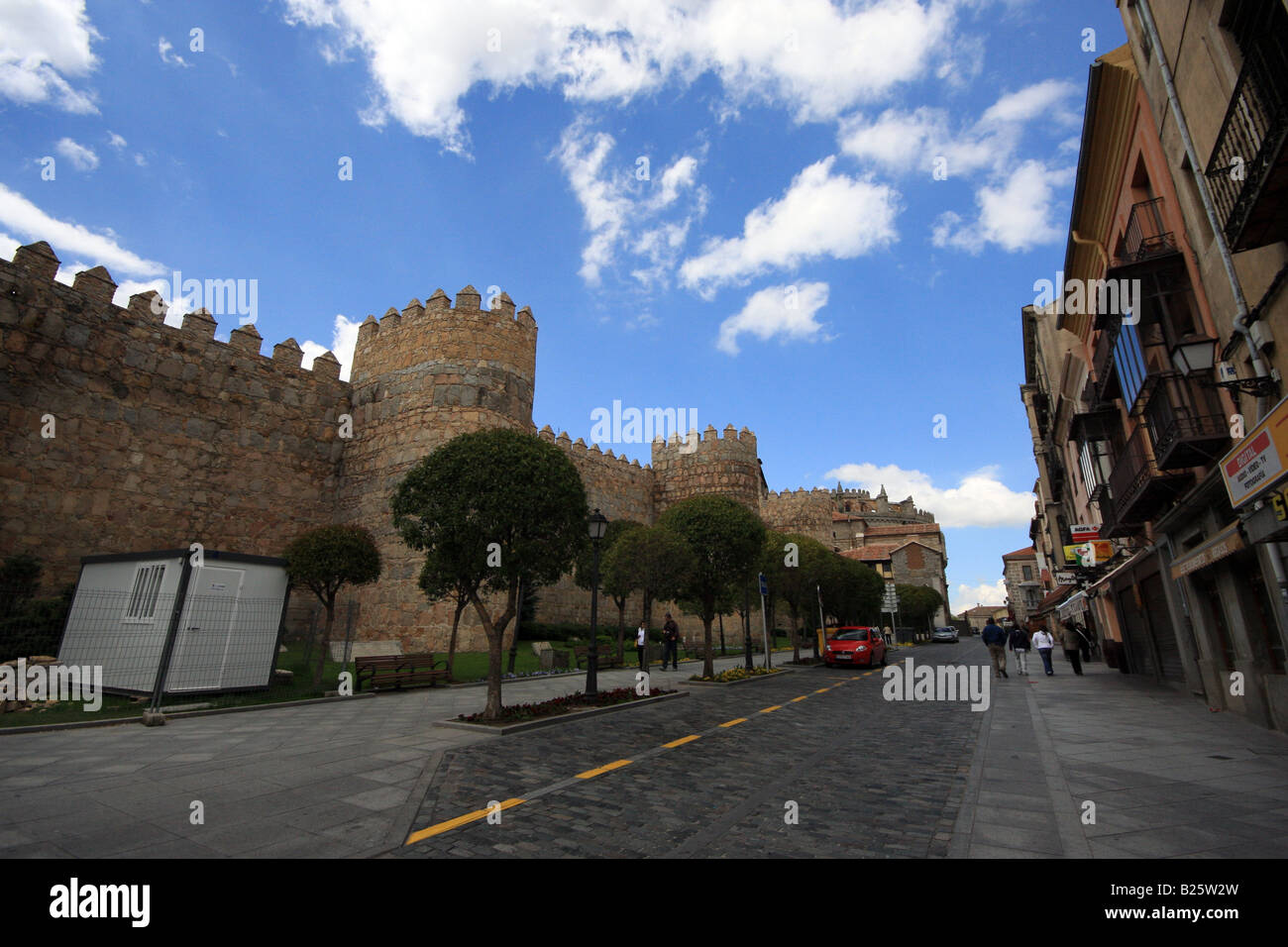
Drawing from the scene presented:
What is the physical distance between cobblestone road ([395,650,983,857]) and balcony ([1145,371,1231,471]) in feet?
17.1

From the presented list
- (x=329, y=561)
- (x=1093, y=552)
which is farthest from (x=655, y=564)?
(x=1093, y=552)

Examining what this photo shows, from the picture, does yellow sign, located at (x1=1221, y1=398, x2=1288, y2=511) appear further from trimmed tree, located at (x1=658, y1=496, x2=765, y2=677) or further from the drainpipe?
trimmed tree, located at (x1=658, y1=496, x2=765, y2=677)

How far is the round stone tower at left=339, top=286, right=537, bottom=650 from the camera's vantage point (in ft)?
64.4

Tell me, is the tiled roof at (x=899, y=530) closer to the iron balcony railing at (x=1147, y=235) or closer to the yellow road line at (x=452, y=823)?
the iron balcony railing at (x=1147, y=235)

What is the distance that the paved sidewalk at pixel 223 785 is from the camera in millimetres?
4000

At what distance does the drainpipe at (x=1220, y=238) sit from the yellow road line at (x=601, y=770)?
8.03 metres

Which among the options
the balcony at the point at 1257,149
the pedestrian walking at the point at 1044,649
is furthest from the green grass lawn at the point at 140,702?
the pedestrian walking at the point at 1044,649

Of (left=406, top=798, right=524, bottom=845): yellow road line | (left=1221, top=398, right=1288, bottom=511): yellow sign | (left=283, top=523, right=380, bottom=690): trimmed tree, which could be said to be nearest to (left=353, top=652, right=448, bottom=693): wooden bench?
(left=283, top=523, right=380, bottom=690): trimmed tree

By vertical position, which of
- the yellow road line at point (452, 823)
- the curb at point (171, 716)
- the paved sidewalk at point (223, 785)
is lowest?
the yellow road line at point (452, 823)

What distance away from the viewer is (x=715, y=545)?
1759 centimetres

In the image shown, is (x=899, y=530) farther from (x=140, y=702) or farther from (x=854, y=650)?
(x=140, y=702)

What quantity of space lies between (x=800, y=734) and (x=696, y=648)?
76.4 ft
